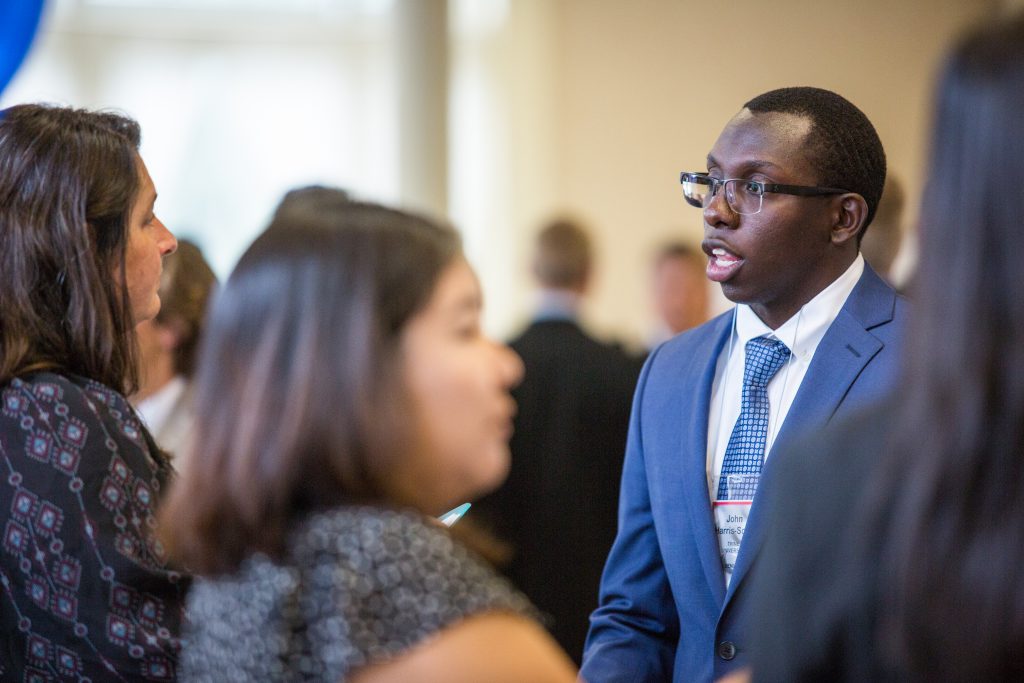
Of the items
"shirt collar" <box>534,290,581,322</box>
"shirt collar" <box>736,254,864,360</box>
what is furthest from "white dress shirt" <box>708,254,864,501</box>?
"shirt collar" <box>534,290,581,322</box>

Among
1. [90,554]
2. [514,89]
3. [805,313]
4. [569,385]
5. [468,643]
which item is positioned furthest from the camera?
[514,89]

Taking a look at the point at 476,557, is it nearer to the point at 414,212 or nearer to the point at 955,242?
the point at 414,212

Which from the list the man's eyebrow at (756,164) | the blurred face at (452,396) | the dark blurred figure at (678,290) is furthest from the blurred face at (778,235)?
the dark blurred figure at (678,290)

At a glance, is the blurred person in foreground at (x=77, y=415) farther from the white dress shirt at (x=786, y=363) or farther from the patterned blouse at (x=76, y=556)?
the white dress shirt at (x=786, y=363)

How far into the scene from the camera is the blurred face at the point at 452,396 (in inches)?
47.3

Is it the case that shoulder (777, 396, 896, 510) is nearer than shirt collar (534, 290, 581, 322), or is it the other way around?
shoulder (777, 396, 896, 510)

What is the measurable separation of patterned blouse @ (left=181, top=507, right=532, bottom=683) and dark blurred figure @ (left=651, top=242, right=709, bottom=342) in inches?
195

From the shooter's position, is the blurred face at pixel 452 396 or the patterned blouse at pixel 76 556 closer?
the blurred face at pixel 452 396

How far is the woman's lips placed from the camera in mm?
1932

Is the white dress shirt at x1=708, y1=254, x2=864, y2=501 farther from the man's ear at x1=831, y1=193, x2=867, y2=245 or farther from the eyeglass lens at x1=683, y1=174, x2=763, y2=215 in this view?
the eyeglass lens at x1=683, y1=174, x2=763, y2=215

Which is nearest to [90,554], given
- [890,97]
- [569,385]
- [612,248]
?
[569,385]

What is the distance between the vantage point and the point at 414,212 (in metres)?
1.29

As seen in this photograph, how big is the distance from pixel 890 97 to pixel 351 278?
752cm

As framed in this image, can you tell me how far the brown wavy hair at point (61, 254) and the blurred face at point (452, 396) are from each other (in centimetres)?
81
